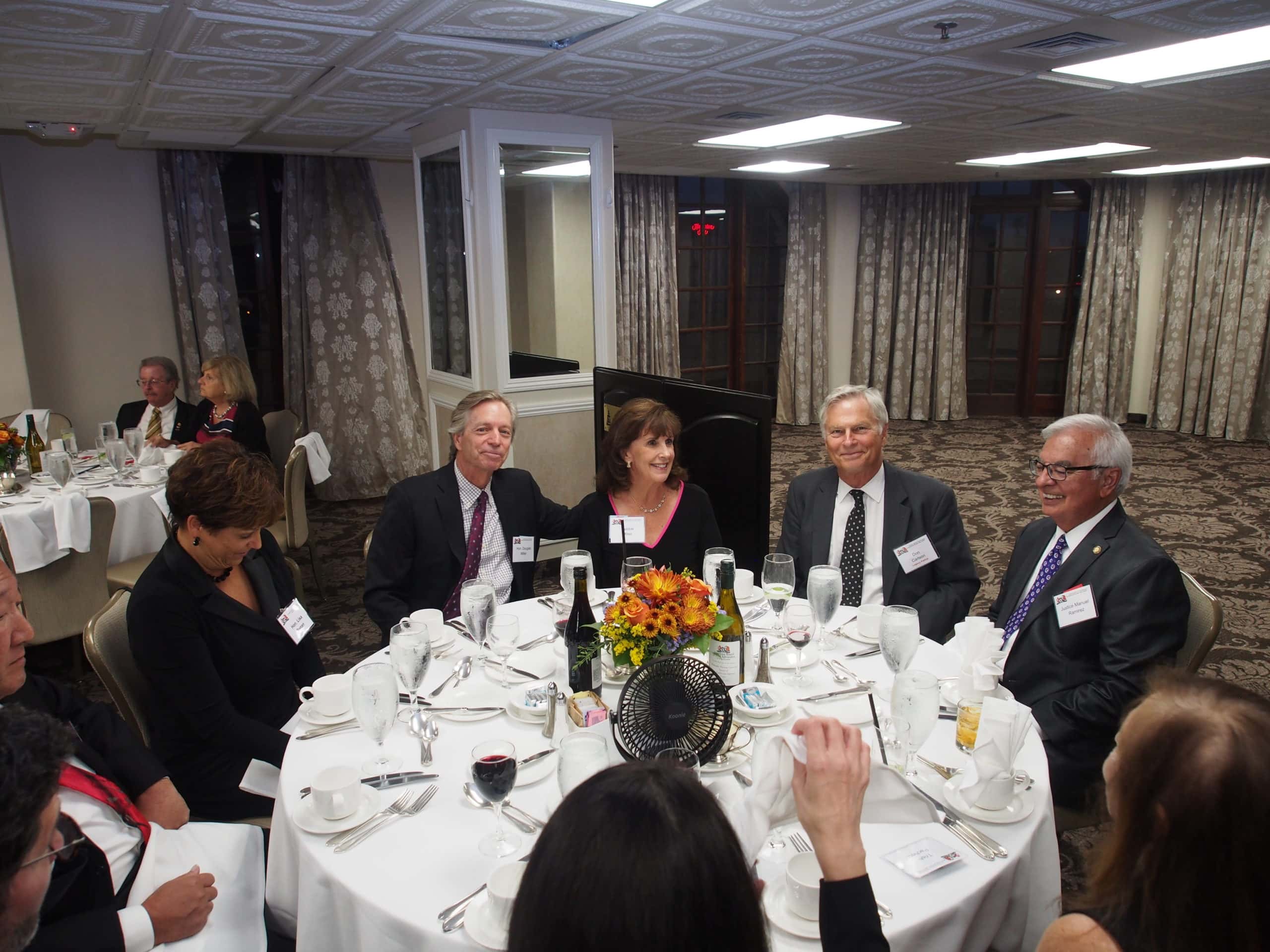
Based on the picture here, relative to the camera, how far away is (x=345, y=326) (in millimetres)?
6652

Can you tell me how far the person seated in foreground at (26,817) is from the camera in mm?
998

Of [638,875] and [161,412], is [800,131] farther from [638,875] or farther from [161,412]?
[638,875]

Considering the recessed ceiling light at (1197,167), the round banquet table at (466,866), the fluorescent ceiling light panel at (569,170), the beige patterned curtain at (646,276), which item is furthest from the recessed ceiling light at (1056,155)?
the round banquet table at (466,866)

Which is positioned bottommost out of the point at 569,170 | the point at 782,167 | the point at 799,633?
the point at 799,633

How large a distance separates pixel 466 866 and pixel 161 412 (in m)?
4.78

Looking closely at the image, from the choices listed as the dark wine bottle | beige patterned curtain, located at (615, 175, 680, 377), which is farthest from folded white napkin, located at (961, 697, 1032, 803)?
beige patterned curtain, located at (615, 175, 680, 377)

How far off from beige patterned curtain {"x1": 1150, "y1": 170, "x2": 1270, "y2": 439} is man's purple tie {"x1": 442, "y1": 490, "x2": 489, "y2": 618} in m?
8.63

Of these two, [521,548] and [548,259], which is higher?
[548,259]

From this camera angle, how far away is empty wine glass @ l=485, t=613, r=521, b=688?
76.9 inches

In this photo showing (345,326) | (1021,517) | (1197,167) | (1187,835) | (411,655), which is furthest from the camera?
(1197,167)

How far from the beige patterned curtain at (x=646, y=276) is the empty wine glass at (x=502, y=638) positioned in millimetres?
6549

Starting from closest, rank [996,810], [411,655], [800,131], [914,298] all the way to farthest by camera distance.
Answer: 1. [996,810]
2. [411,655]
3. [800,131]
4. [914,298]

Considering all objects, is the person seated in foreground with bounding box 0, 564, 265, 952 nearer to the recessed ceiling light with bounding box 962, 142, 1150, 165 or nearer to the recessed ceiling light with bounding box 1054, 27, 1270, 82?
the recessed ceiling light with bounding box 1054, 27, 1270, 82

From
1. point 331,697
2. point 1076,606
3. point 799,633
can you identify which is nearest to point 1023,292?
point 1076,606
